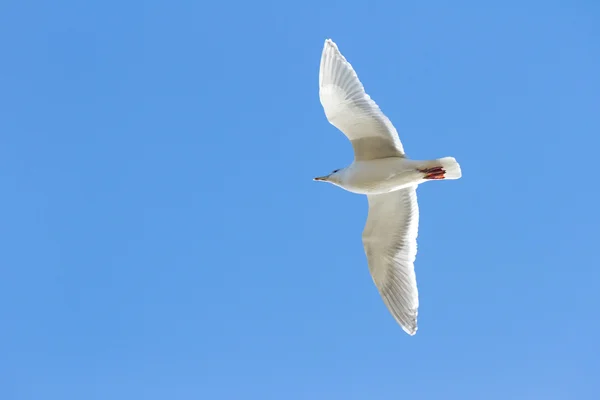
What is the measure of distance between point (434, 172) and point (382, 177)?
2.19 feet

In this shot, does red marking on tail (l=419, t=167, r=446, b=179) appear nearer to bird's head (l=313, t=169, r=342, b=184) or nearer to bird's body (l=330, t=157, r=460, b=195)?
bird's body (l=330, t=157, r=460, b=195)

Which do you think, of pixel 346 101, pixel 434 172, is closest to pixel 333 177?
pixel 346 101

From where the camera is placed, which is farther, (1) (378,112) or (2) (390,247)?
(2) (390,247)

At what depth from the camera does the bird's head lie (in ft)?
35.0

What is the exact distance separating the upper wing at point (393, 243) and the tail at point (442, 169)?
2.88 feet

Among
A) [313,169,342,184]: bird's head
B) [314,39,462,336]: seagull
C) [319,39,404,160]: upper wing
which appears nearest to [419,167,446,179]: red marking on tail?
[314,39,462,336]: seagull

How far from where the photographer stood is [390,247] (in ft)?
36.4

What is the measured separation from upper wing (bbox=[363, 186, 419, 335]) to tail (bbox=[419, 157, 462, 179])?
879mm

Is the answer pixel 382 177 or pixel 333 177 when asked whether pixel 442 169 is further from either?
pixel 333 177

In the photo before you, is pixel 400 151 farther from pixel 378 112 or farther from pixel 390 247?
pixel 390 247

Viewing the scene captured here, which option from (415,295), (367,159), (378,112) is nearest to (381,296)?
(415,295)

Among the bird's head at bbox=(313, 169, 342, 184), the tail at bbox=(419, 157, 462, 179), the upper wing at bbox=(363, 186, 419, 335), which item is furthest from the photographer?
the upper wing at bbox=(363, 186, 419, 335)

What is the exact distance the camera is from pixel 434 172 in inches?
396

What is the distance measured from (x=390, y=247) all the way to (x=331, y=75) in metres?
2.67
